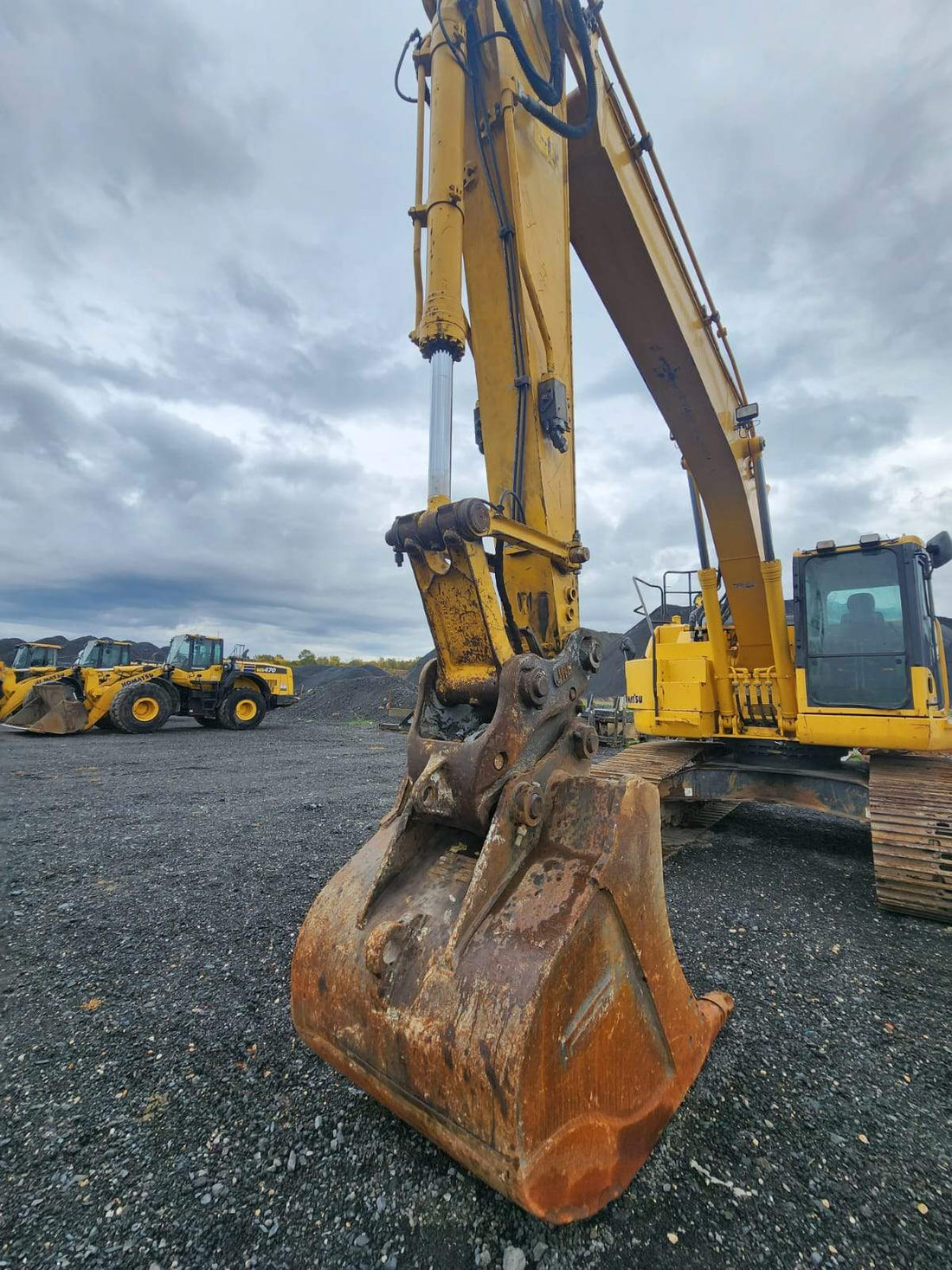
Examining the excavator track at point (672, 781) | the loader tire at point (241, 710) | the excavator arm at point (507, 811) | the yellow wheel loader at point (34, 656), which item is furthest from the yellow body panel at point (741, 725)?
the yellow wheel loader at point (34, 656)

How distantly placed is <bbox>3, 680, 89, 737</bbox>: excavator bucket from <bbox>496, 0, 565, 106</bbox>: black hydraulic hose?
15718 mm

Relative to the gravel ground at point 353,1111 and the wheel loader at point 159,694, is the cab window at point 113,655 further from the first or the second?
the gravel ground at point 353,1111

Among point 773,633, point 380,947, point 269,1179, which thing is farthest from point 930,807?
point 269,1179

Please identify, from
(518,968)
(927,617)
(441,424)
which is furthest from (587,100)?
(927,617)

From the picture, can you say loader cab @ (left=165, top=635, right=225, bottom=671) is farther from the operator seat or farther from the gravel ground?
the operator seat

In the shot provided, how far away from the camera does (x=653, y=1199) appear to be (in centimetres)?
160

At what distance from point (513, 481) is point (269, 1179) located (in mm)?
2543

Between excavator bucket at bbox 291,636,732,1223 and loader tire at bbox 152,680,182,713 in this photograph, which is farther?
loader tire at bbox 152,680,182,713

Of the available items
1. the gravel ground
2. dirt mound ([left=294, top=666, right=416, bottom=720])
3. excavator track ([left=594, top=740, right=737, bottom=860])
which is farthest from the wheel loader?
excavator track ([left=594, top=740, right=737, bottom=860])

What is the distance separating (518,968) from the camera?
1474mm

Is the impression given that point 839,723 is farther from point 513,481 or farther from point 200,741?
point 200,741

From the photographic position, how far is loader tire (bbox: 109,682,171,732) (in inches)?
562

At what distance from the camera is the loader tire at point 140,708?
562 inches

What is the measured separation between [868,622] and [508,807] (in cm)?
441
